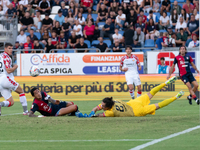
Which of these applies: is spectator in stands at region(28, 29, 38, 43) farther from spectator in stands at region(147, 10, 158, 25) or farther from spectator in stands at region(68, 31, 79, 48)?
spectator in stands at region(147, 10, 158, 25)

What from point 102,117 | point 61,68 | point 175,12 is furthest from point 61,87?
point 175,12

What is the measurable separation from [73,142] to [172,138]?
175cm

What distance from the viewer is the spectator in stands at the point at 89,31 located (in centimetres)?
2195

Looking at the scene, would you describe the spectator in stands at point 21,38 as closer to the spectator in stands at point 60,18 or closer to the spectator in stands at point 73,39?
the spectator in stands at point 60,18

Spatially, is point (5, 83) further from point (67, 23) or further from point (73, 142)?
point (67, 23)

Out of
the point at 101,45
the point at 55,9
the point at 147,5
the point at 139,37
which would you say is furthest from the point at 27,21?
the point at 147,5

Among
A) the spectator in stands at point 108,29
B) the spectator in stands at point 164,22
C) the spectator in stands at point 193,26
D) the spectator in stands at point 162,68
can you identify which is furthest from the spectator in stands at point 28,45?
the spectator in stands at point 193,26

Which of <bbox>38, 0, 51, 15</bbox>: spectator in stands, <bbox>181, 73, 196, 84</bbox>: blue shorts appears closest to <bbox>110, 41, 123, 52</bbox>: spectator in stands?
<bbox>38, 0, 51, 15</bbox>: spectator in stands

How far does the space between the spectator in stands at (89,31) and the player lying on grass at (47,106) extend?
11762mm

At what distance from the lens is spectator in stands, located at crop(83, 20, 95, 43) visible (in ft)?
72.0

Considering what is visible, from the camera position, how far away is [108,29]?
22.0 metres

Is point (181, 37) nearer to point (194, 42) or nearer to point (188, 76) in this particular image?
point (194, 42)

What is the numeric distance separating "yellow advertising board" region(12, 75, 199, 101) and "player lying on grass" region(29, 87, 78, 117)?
6701mm

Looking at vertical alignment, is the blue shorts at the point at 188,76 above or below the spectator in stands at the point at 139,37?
below
